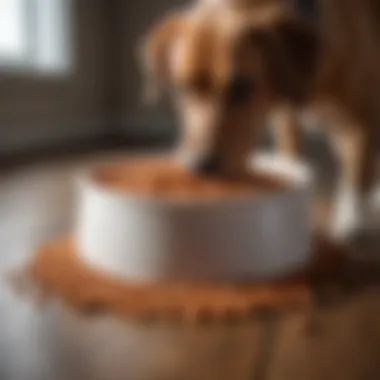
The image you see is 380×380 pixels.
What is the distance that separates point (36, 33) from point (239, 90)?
2021 millimetres

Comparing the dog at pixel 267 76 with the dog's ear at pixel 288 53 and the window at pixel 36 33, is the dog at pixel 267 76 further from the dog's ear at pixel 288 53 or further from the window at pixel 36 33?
the window at pixel 36 33

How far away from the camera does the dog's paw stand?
1.54 m

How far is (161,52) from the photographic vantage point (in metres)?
1.46

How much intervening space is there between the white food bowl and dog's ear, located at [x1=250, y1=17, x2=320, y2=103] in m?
0.26

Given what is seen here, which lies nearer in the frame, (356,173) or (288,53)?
(288,53)

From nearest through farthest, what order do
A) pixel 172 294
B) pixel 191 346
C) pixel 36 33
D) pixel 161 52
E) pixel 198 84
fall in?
1. pixel 191 346
2. pixel 172 294
3. pixel 198 84
4. pixel 161 52
5. pixel 36 33

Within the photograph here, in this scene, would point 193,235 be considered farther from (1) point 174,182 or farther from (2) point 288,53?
(2) point 288,53

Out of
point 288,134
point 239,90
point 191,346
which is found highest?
point 239,90

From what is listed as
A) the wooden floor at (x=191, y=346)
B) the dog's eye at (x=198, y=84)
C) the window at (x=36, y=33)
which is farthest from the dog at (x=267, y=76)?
the window at (x=36, y=33)

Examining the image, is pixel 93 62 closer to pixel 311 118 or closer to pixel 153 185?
pixel 311 118

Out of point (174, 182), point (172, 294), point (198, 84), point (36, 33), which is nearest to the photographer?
point (172, 294)

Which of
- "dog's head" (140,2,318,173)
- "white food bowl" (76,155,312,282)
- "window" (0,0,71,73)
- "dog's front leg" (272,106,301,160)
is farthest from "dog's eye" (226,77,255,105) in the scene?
"window" (0,0,71,73)

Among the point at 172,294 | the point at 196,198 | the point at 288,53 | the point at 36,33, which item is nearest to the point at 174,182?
the point at 196,198

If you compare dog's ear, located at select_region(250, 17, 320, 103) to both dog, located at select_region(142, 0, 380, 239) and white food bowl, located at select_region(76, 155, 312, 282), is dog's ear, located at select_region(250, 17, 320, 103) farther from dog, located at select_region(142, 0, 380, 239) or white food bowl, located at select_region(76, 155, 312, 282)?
white food bowl, located at select_region(76, 155, 312, 282)
